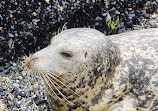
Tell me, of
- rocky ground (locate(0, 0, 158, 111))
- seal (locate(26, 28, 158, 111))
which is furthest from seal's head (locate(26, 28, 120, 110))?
rocky ground (locate(0, 0, 158, 111))

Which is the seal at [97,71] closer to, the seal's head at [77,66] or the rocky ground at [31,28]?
the seal's head at [77,66]

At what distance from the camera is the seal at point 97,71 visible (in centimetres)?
268

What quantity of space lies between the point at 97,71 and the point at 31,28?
1981 millimetres

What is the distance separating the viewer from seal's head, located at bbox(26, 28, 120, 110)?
8.70 ft

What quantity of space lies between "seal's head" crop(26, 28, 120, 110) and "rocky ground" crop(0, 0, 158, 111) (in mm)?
1226

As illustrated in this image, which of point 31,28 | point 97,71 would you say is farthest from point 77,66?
point 31,28

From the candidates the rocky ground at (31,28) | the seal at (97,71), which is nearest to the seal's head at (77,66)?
the seal at (97,71)

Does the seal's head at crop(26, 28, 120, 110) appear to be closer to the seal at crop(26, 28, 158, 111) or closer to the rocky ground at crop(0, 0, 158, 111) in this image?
the seal at crop(26, 28, 158, 111)

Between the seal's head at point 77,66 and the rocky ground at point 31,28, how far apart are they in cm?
123

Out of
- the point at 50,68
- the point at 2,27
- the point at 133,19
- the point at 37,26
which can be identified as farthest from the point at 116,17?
the point at 50,68

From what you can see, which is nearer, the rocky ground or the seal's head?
the seal's head

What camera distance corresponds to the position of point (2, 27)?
→ 4.30 meters

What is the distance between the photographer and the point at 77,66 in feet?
8.80

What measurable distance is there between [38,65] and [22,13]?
6.63 ft
